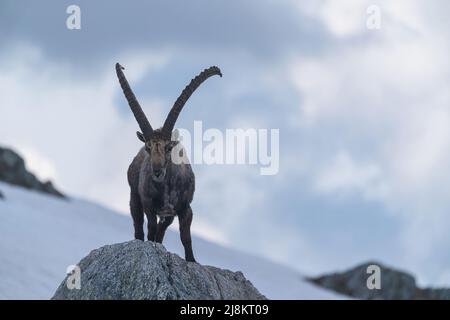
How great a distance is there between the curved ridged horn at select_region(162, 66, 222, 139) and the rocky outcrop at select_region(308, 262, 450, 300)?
94.4 ft

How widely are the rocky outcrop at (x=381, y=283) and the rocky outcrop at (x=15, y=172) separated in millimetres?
21098

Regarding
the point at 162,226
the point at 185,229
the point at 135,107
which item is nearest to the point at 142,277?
the point at 185,229

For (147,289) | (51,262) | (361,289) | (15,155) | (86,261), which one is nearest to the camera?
(147,289)

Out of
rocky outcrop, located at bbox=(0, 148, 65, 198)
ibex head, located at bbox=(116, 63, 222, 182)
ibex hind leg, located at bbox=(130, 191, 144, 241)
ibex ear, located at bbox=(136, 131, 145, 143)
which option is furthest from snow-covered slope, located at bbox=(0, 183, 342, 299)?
ibex ear, located at bbox=(136, 131, 145, 143)

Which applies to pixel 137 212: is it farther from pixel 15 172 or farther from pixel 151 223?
pixel 15 172

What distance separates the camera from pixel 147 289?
15570 millimetres

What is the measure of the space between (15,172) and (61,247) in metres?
19.3

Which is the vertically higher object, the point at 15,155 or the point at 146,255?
the point at 15,155

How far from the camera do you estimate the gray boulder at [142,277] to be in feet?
51.4

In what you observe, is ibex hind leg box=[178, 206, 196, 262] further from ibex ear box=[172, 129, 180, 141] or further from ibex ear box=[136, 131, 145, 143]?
ibex ear box=[136, 131, 145, 143]

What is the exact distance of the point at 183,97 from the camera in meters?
18.8
